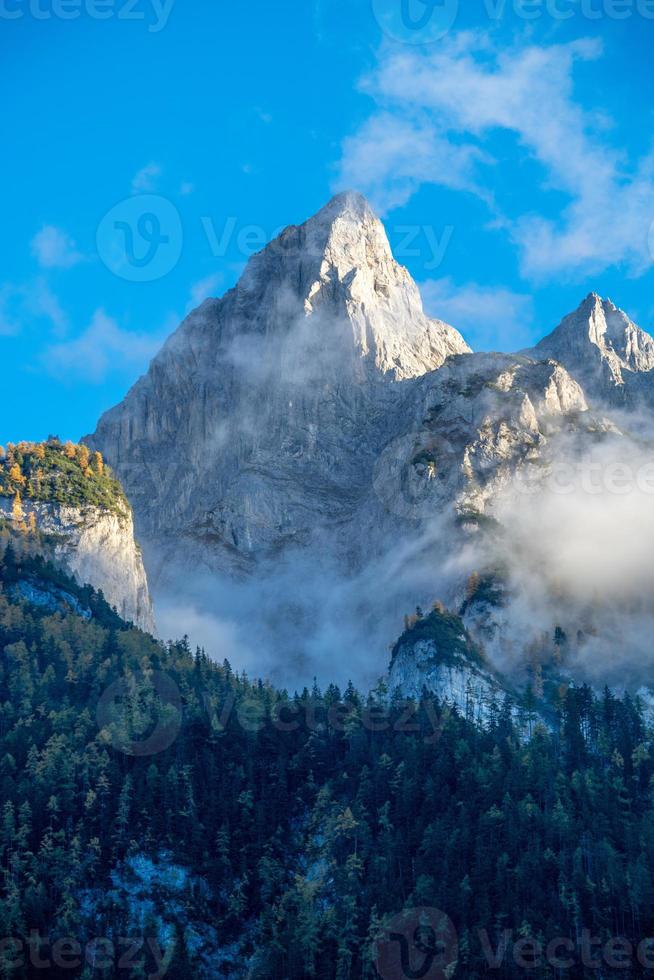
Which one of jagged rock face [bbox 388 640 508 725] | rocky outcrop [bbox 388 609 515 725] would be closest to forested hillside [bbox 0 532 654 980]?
rocky outcrop [bbox 388 609 515 725]

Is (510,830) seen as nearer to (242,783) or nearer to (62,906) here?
(242,783)

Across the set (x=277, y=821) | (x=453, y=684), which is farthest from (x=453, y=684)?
(x=277, y=821)

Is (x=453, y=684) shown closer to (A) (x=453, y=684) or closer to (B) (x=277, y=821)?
(A) (x=453, y=684)

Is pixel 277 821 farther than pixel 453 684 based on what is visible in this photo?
No

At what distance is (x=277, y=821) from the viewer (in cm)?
15312

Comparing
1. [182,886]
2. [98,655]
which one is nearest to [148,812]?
[182,886]

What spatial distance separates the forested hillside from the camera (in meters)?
133

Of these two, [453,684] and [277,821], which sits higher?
[453,684]

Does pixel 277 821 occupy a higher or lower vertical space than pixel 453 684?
lower

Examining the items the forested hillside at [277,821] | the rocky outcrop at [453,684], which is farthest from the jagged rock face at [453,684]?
the forested hillside at [277,821]

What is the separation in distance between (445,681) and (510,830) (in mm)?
50530

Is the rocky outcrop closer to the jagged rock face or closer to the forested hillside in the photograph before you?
the jagged rock face

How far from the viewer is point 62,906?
134 meters

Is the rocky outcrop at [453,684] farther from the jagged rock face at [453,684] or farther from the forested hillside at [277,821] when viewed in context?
the forested hillside at [277,821]
